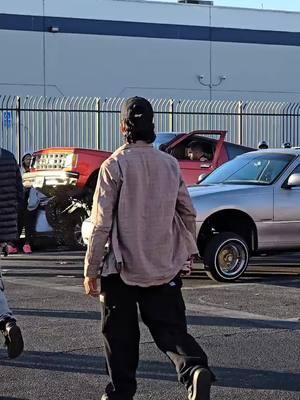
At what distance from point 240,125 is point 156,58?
13.9 m

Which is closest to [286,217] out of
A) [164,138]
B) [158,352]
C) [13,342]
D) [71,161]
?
[158,352]

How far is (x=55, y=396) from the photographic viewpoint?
6246 mm

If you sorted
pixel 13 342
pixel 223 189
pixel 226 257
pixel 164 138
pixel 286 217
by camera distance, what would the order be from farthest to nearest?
pixel 164 138 < pixel 286 217 < pixel 223 189 < pixel 226 257 < pixel 13 342

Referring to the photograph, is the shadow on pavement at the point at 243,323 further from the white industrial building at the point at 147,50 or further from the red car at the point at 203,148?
the white industrial building at the point at 147,50

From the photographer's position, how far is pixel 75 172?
1677cm

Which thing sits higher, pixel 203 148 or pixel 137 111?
pixel 137 111

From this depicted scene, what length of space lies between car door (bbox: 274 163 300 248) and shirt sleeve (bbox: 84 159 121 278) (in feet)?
22.5

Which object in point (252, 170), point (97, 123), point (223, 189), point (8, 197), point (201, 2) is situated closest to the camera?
point (8, 197)

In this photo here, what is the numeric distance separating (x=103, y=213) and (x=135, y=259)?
12.8 inches

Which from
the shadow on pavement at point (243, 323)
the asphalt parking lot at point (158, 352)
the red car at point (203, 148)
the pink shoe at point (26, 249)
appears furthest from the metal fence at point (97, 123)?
the shadow on pavement at point (243, 323)

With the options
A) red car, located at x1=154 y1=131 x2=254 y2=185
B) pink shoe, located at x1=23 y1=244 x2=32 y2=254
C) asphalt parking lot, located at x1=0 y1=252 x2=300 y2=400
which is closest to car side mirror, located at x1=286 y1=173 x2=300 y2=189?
asphalt parking lot, located at x1=0 y1=252 x2=300 y2=400

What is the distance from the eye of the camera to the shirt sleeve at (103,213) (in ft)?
17.2

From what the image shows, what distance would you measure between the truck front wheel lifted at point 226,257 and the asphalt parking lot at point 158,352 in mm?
175

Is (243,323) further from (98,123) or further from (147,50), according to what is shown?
(147,50)
